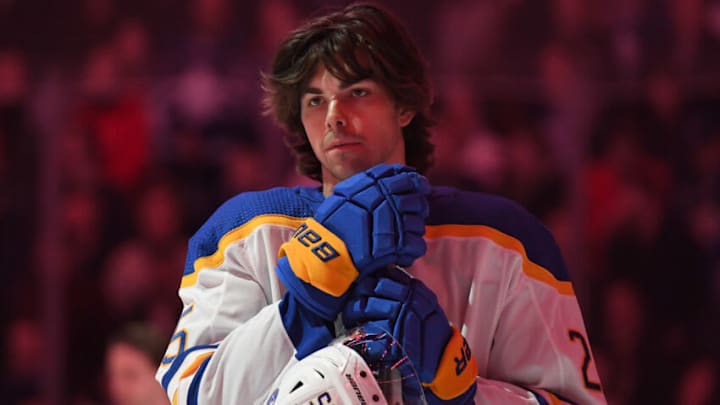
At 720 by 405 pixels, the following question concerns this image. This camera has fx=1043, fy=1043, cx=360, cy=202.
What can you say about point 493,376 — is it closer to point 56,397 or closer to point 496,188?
point 496,188

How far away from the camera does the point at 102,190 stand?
327 centimetres

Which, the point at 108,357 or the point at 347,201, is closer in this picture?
the point at 347,201

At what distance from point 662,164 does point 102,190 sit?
1.75m

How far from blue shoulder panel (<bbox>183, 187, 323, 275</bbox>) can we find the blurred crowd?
149 cm

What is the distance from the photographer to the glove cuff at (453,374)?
137 cm

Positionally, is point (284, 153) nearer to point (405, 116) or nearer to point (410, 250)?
point (405, 116)

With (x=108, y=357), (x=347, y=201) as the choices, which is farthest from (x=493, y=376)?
(x=108, y=357)

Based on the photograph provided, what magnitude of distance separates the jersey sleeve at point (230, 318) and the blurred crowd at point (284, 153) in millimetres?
1535

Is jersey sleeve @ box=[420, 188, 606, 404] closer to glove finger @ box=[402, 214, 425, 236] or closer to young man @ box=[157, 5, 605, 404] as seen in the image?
young man @ box=[157, 5, 605, 404]

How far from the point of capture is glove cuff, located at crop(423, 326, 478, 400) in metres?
1.37

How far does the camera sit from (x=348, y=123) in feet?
5.22

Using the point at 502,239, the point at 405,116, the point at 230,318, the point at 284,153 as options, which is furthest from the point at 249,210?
the point at 284,153

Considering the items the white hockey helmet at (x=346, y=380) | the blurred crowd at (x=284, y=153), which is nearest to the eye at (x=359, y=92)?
the white hockey helmet at (x=346, y=380)

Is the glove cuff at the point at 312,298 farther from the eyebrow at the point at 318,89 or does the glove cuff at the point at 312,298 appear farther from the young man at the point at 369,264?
the eyebrow at the point at 318,89
